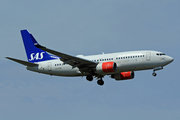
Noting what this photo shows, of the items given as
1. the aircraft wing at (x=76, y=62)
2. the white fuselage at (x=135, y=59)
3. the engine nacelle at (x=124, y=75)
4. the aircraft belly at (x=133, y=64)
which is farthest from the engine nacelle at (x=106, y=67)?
the engine nacelle at (x=124, y=75)

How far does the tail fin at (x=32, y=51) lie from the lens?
57656 millimetres

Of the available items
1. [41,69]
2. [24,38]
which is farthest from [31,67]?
[24,38]

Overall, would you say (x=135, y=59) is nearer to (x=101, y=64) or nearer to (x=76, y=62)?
(x=101, y=64)

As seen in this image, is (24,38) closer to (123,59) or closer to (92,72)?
(92,72)

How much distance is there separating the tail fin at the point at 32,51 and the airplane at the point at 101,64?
202 millimetres

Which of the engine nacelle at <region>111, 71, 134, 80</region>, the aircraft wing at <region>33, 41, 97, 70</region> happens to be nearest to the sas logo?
the aircraft wing at <region>33, 41, 97, 70</region>

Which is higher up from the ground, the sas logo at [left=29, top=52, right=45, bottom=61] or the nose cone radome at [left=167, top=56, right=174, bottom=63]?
the sas logo at [left=29, top=52, right=45, bottom=61]

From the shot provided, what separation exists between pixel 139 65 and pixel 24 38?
2207 cm

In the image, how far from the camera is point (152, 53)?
51.3 metres

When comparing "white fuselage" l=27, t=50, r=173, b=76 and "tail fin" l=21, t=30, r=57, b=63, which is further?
"tail fin" l=21, t=30, r=57, b=63

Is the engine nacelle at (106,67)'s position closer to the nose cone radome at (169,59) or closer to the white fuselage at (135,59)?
the white fuselage at (135,59)

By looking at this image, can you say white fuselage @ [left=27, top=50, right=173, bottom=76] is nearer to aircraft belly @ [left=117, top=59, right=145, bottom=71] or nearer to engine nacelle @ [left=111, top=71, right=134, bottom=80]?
aircraft belly @ [left=117, top=59, right=145, bottom=71]

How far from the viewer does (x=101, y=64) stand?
51.8 m

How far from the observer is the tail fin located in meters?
57.7
